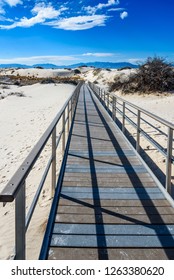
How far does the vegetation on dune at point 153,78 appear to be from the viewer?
2359 cm

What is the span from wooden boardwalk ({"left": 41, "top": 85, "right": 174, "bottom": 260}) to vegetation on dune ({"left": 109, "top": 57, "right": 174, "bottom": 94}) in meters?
18.0

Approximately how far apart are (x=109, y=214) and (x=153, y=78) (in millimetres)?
20799

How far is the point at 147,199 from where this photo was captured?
14.5ft

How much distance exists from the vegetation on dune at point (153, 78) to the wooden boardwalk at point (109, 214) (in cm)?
1796

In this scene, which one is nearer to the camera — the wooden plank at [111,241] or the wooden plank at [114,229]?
the wooden plank at [111,241]

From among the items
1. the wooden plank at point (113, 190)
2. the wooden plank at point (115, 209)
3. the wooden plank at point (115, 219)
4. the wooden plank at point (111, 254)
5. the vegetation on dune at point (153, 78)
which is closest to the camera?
the wooden plank at point (111, 254)

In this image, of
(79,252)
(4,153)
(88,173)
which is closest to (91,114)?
(4,153)

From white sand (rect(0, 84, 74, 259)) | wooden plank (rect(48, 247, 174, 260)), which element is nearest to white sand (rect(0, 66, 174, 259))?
white sand (rect(0, 84, 74, 259))

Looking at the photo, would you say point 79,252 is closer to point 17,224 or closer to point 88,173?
point 17,224

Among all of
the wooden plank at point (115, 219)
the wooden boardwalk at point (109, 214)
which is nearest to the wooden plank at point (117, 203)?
the wooden boardwalk at point (109, 214)

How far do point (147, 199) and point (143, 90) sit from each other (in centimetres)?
2020

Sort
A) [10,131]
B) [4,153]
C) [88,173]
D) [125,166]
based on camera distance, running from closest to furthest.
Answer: [88,173] → [125,166] → [4,153] → [10,131]

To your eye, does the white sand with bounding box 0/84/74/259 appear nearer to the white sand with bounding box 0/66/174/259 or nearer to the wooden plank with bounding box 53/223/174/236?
the white sand with bounding box 0/66/174/259

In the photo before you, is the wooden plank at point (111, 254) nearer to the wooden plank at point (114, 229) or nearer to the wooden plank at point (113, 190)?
the wooden plank at point (114, 229)
